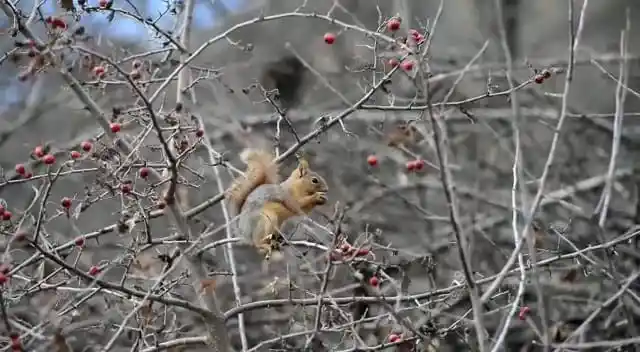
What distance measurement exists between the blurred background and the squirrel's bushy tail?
0.28 ft

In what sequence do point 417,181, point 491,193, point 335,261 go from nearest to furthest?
1. point 335,261
2. point 491,193
3. point 417,181

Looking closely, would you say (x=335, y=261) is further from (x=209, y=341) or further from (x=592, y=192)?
(x=592, y=192)

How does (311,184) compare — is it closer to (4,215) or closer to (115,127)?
(115,127)

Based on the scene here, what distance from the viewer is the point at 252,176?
3.10 metres

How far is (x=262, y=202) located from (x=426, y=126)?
2.16 ft

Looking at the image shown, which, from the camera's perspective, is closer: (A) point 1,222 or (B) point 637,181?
(A) point 1,222

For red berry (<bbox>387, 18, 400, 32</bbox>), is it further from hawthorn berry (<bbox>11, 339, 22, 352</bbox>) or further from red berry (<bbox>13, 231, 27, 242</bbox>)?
hawthorn berry (<bbox>11, 339, 22, 352</bbox>)

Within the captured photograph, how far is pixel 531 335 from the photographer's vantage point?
4.71m

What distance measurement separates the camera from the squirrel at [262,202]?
3105 millimetres

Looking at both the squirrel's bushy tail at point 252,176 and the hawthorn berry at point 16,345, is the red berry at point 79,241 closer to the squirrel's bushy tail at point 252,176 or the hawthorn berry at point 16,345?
the hawthorn berry at point 16,345

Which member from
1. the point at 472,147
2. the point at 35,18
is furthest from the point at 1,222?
the point at 472,147

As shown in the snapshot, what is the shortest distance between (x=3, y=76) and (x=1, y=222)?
3.71 metres

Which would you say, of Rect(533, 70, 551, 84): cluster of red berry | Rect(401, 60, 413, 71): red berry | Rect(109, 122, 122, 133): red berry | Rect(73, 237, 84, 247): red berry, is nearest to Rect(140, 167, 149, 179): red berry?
Rect(109, 122, 122, 133): red berry

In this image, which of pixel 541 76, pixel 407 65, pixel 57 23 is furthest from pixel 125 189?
pixel 541 76
